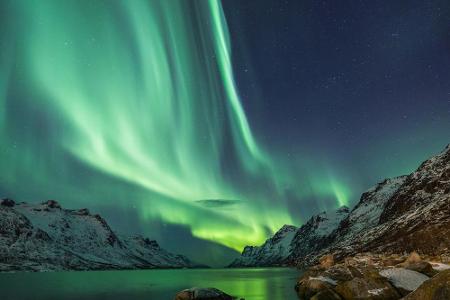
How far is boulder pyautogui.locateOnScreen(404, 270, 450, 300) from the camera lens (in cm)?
1978

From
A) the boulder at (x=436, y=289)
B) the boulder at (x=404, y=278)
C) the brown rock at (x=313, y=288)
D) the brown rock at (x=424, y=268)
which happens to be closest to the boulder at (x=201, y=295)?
the brown rock at (x=313, y=288)

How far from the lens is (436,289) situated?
20.3 meters

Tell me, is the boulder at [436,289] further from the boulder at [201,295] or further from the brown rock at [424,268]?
the boulder at [201,295]

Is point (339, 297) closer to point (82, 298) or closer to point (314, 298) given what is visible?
point (314, 298)

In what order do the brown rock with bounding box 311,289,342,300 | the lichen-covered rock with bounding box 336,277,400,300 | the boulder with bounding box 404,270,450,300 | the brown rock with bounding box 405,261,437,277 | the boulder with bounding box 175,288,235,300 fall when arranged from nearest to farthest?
the boulder with bounding box 404,270,450,300 < the lichen-covered rock with bounding box 336,277,400,300 < the brown rock with bounding box 311,289,342,300 < the brown rock with bounding box 405,261,437,277 < the boulder with bounding box 175,288,235,300

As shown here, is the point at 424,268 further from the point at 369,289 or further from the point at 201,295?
the point at 201,295

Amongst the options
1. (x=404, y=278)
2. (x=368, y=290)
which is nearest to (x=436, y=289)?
(x=368, y=290)

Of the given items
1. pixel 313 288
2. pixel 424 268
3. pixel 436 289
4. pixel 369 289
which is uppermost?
pixel 424 268

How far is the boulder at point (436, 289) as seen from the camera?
19781mm

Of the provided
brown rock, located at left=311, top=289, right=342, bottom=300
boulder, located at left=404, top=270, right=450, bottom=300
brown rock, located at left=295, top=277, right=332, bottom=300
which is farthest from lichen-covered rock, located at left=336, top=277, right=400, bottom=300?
boulder, located at left=404, top=270, right=450, bottom=300

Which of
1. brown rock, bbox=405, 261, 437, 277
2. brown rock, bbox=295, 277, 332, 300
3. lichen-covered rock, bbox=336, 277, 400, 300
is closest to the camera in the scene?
lichen-covered rock, bbox=336, 277, 400, 300

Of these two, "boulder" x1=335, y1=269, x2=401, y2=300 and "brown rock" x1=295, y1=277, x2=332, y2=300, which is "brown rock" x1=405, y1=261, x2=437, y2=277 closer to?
"boulder" x1=335, y1=269, x2=401, y2=300

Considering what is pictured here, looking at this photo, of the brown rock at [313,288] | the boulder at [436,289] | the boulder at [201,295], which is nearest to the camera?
the boulder at [436,289]

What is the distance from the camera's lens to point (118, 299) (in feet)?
245
